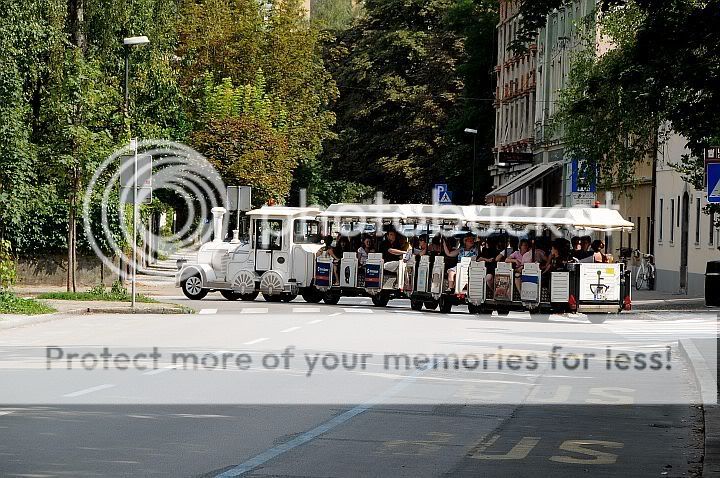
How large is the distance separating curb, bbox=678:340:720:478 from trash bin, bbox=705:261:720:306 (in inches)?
568

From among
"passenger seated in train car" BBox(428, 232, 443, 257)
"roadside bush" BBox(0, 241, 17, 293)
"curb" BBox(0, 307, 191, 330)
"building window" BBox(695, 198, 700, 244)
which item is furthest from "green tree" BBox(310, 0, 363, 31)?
"roadside bush" BBox(0, 241, 17, 293)

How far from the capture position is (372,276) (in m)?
37.7

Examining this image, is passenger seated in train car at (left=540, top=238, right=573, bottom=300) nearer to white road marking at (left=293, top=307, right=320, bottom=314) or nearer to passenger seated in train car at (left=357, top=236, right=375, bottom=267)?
passenger seated in train car at (left=357, top=236, right=375, bottom=267)

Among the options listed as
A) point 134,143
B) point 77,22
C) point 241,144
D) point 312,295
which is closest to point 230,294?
point 312,295

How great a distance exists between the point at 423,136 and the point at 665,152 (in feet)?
112

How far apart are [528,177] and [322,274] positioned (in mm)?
38558

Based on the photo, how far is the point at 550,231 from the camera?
38906 mm

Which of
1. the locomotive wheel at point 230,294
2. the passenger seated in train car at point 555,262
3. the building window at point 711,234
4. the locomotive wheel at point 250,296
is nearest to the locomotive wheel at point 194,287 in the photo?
the locomotive wheel at point 230,294

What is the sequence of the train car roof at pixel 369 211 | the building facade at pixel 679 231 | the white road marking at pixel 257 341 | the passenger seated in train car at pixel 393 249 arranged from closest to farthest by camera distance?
the white road marking at pixel 257 341
the passenger seated in train car at pixel 393 249
the train car roof at pixel 369 211
the building facade at pixel 679 231

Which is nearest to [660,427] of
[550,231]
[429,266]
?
[429,266]

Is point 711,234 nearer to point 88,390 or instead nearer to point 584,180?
point 584,180

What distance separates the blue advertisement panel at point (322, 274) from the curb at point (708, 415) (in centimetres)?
1533

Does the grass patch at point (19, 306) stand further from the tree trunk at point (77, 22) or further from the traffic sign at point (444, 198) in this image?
the traffic sign at point (444, 198)

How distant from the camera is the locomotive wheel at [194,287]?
39656mm
